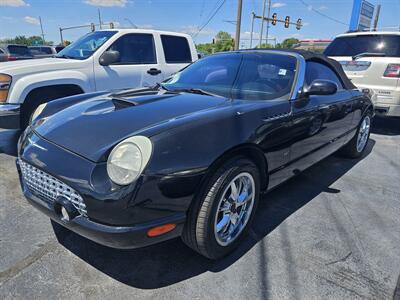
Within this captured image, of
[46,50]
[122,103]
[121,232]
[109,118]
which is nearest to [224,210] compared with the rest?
[121,232]

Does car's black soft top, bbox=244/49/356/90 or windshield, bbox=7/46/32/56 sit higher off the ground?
car's black soft top, bbox=244/49/356/90

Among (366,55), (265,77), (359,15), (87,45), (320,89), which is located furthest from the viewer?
(359,15)

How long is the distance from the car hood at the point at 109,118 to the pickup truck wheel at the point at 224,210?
1.70 feet

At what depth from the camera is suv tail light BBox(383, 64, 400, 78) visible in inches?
219

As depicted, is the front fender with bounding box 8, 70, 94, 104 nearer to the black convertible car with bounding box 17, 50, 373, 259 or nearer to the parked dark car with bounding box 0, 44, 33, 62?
the black convertible car with bounding box 17, 50, 373, 259

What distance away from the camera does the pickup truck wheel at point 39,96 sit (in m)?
4.22

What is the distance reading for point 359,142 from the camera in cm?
468

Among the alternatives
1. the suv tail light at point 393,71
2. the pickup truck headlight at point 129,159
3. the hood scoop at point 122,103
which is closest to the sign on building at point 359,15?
the suv tail light at point 393,71

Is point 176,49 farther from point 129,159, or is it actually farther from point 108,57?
point 129,159

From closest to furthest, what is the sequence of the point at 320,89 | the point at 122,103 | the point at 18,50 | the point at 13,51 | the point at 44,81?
the point at 122,103 → the point at 320,89 → the point at 44,81 → the point at 13,51 → the point at 18,50

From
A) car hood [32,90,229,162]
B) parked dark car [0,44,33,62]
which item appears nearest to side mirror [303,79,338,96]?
car hood [32,90,229,162]

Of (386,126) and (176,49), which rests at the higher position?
(176,49)

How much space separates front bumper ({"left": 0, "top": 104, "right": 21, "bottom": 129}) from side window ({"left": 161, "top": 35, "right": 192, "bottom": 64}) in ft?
9.34

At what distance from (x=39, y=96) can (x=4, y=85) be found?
1.49 ft
